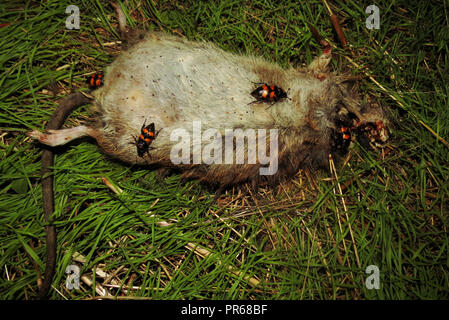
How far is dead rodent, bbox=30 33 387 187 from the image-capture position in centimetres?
269

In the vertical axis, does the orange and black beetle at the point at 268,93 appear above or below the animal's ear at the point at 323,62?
below

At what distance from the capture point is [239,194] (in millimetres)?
3439

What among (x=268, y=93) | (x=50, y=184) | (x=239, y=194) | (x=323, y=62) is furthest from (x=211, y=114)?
(x=50, y=184)

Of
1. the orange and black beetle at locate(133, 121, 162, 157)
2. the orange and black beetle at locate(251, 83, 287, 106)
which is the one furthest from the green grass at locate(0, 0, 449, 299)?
the orange and black beetle at locate(251, 83, 287, 106)

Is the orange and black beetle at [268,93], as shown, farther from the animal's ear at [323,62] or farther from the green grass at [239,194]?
the green grass at [239,194]

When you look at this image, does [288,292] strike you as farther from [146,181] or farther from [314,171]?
[146,181]

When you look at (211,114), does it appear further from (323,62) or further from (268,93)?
(323,62)

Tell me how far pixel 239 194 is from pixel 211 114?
3.69 ft

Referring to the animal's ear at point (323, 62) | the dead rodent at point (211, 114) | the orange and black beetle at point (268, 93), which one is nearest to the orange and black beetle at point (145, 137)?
the dead rodent at point (211, 114)

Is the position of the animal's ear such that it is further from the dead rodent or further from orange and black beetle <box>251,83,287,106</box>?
orange and black beetle <box>251,83,287,106</box>

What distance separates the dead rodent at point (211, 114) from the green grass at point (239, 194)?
528 mm

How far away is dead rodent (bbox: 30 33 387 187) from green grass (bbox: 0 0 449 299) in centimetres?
53

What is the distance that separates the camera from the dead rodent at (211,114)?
8.82 feet
